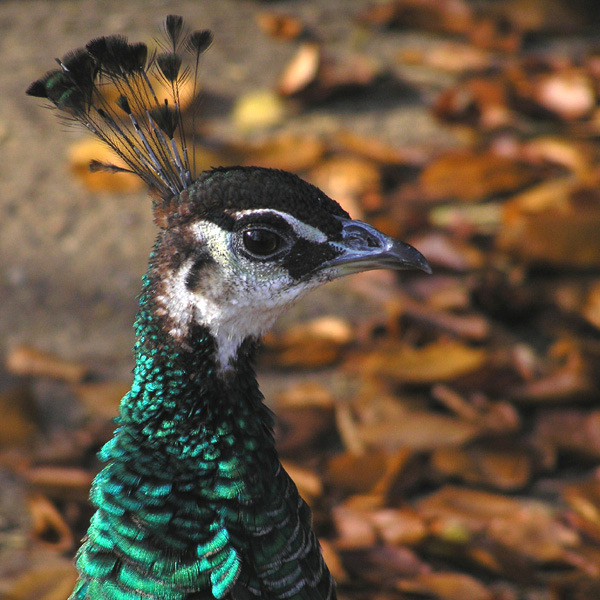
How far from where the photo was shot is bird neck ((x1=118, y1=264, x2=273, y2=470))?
3.90 feet

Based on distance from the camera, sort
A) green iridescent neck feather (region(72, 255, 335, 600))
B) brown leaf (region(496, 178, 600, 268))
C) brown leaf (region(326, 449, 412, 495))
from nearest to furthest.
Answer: green iridescent neck feather (region(72, 255, 335, 600)) → brown leaf (region(326, 449, 412, 495)) → brown leaf (region(496, 178, 600, 268))

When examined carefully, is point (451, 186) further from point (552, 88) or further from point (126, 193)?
point (126, 193)

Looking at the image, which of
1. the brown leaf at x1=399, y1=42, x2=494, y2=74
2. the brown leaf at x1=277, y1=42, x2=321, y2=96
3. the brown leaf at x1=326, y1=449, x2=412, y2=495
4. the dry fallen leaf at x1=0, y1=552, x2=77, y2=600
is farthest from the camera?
the brown leaf at x1=399, y1=42, x2=494, y2=74

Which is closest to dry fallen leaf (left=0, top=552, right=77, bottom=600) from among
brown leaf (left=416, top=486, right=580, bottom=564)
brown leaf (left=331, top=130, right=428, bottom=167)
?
brown leaf (left=416, top=486, right=580, bottom=564)

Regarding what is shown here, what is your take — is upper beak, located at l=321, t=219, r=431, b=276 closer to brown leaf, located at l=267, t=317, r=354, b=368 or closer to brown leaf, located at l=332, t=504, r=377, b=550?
brown leaf, located at l=332, t=504, r=377, b=550

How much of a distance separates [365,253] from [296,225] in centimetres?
11

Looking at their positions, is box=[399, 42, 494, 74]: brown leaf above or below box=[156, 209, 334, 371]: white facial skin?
above

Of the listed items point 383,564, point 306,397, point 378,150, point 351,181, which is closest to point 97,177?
point 351,181

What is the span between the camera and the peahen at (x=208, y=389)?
1.17 m

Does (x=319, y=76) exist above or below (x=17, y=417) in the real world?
above

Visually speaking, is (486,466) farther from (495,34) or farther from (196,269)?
(495,34)

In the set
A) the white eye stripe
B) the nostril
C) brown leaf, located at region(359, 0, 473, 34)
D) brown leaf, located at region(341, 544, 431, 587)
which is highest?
brown leaf, located at region(359, 0, 473, 34)

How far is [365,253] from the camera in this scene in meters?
1.24

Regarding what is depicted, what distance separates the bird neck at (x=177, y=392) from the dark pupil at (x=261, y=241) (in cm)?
13
